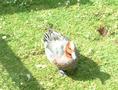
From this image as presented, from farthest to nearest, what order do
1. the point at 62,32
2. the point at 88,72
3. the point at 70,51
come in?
the point at 62,32 < the point at 88,72 < the point at 70,51

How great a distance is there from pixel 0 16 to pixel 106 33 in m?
2.61

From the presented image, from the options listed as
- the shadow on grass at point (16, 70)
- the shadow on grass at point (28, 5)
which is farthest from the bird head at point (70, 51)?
the shadow on grass at point (28, 5)

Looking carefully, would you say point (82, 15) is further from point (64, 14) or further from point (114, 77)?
point (114, 77)

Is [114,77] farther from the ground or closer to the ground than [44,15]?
closer to the ground

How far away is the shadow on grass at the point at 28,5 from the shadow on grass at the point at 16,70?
58.5 inches

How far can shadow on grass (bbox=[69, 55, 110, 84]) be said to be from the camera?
7.74 m

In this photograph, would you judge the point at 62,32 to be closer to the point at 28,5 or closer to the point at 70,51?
the point at 28,5

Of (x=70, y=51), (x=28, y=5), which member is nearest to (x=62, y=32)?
(x=28, y=5)

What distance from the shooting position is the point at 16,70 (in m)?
7.95

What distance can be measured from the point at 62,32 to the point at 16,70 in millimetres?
1686

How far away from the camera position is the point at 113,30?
359 inches

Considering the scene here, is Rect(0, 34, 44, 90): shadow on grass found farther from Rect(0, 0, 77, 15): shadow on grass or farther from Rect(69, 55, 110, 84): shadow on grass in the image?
Rect(0, 0, 77, 15): shadow on grass

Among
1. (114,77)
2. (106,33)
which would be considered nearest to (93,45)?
(106,33)

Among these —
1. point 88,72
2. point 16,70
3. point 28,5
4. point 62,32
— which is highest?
point 28,5
